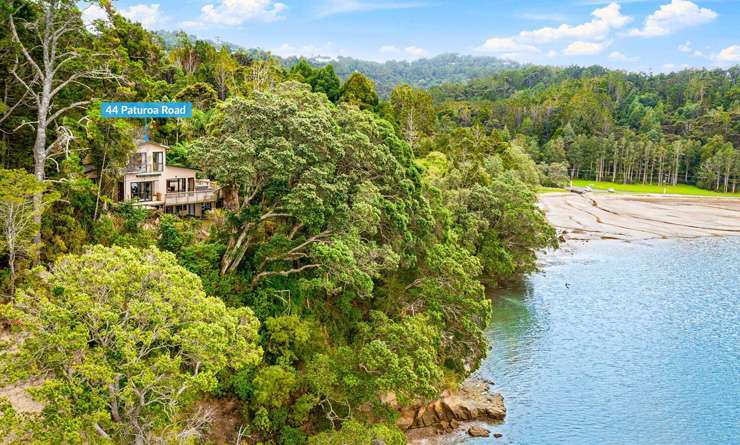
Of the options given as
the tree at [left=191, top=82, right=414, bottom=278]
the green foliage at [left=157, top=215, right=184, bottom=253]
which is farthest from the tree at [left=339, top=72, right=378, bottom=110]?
the green foliage at [left=157, top=215, right=184, bottom=253]

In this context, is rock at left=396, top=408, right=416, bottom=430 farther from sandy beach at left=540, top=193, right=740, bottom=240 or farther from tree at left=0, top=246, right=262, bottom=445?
sandy beach at left=540, top=193, right=740, bottom=240

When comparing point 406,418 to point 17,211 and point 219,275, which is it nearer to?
point 219,275

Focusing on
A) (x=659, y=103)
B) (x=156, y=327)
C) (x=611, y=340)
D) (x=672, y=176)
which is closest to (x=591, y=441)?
(x=611, y=340)

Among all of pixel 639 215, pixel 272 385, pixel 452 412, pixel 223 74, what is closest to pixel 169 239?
pixel 272 385

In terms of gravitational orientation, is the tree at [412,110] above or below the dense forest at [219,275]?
above

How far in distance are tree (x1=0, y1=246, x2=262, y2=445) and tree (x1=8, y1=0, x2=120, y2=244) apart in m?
8.52

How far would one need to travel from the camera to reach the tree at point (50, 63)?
2725 centimetres

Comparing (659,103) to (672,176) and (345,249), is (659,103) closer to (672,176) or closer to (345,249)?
(672,176)

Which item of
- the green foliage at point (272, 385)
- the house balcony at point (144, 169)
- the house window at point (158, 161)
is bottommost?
the green foliage at point (272, 385)

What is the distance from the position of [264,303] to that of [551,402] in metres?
16.9

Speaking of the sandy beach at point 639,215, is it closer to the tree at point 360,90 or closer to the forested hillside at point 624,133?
the forested hillside at point 624,133

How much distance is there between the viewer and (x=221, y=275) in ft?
99.6

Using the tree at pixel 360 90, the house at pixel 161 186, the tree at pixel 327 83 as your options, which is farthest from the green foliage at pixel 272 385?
the tree at pixel 327 83

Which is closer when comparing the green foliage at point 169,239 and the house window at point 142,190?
the green foliage at point 169,239
